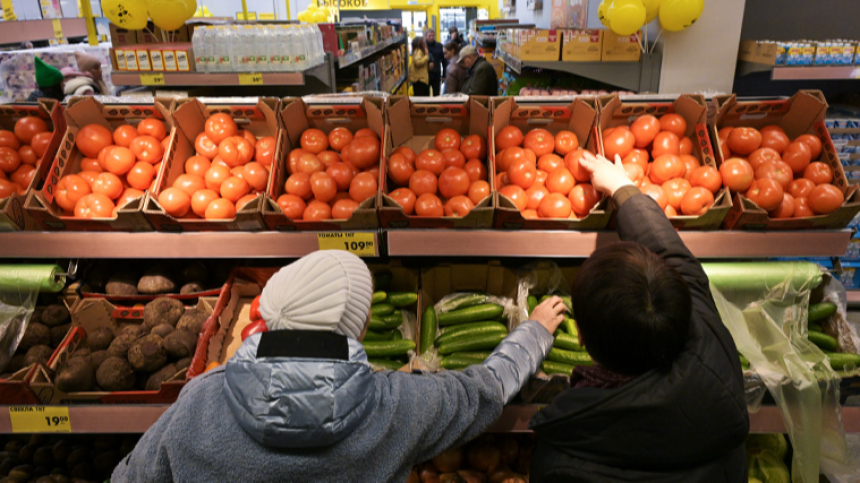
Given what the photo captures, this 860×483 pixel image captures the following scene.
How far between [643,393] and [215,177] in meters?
1.78

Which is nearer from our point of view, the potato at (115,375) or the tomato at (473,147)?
the potato at (115,375)

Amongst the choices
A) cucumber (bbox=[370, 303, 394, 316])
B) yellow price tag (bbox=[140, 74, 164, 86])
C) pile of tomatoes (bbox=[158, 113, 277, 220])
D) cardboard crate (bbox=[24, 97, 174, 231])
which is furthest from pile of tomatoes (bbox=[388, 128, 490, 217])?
yellow price tag (bbox=[140, 74, 164, 86])

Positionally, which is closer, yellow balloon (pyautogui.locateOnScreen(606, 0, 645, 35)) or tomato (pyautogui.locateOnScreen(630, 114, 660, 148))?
tomato (pyautogui.locateOnScreen(630, 114, 660, 148))

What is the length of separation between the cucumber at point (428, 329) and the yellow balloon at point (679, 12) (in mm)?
2348

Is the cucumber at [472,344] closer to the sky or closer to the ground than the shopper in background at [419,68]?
closer to the ground

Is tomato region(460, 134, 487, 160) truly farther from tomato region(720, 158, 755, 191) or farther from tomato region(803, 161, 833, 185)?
tomato region(803, 161, 833, 185)

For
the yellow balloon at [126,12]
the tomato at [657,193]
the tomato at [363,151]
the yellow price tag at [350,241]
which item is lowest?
the yellow price tag at [350,241]

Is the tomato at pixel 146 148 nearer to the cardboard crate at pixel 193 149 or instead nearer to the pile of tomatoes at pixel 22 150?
the cardboard crate at pixel 193 149

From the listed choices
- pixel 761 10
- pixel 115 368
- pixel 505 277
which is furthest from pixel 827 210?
→ pixel 115 368

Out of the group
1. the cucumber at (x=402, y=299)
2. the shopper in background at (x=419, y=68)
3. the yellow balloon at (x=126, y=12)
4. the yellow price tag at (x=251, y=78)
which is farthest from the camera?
the shopper in background at (x=419, y=68)

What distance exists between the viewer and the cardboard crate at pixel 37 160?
5.98ft

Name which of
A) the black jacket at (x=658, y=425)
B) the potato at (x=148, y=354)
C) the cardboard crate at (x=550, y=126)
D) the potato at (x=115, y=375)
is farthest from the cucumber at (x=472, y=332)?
the potato at (x=115, y=375)

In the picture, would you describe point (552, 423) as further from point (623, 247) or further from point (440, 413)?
point (623, 247)

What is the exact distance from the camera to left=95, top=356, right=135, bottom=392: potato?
185cm
